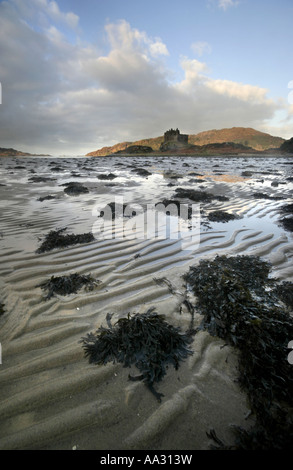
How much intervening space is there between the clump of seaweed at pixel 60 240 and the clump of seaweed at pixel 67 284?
938 millimetres

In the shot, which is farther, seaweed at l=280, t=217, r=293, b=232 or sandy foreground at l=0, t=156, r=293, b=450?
seaweed at l=280, t=217, r=293, b=232

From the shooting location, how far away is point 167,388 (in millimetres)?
1579

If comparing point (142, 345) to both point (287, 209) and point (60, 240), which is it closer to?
point (60, 240)

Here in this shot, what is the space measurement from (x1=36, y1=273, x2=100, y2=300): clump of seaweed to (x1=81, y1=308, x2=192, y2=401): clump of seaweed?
0.74 m

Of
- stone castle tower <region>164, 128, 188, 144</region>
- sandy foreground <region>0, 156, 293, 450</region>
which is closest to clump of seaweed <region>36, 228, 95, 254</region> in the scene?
sandy foreground <region>0, 156, 293, 450</region>

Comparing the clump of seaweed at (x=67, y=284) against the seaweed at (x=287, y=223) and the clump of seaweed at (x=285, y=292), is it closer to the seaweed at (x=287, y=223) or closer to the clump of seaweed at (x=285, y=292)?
the clump of seaweed at (x=285, y=292)

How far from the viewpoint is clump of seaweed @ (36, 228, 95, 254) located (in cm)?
356

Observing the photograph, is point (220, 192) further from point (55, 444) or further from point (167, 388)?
point (55, 444)

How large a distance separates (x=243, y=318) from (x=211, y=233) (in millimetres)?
2420

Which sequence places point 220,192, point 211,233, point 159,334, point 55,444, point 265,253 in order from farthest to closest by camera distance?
1. point 220,192
2. point 211,233
3. point 265,253
4. point 159,334
5. point 55,444

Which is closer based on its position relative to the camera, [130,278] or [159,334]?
[159,334]

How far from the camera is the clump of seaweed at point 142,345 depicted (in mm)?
1739

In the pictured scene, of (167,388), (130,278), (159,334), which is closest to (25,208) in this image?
(130,278)

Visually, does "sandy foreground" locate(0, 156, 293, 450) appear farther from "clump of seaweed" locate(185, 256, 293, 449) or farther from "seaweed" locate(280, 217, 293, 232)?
"seaweed" locate(280, 217, 293, 232)
